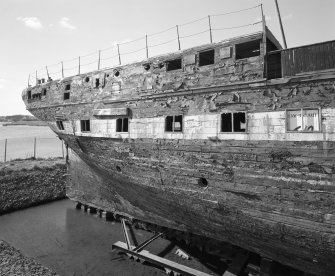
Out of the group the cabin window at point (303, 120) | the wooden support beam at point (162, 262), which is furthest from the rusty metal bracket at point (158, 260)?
the cabin window at point (303, 120)

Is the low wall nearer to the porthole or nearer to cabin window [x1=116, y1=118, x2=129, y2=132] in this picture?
cabin window [x1=116, y1=118, x2=129, y2=132]

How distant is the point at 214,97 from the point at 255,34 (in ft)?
7.07

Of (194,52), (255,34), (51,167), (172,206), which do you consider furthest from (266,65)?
(51,167)

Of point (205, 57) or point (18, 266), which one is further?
point (205, 57)

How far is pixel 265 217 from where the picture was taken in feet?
22.0

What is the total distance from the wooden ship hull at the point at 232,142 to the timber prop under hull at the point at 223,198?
1.2 inches

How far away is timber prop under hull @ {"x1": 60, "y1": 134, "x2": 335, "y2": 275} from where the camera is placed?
20.2 ft

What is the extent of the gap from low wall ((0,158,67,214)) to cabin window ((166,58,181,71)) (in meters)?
12.2

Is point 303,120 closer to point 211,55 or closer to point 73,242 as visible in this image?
point 211,55

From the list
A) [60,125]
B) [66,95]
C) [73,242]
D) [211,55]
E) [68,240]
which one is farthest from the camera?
[60,125]

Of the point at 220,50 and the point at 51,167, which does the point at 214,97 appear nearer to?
the point at 220,50

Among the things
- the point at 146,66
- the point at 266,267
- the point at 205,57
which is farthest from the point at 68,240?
the point at 205,57

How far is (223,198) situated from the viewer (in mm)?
7281

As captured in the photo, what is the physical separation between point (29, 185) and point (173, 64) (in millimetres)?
13931
